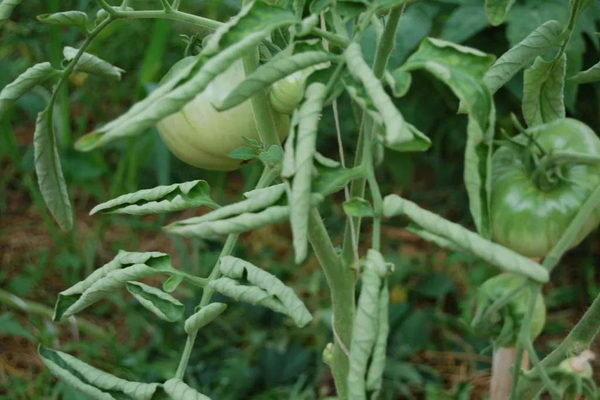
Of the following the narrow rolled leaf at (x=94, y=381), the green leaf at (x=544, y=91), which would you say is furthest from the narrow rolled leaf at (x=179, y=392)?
the green leaf at (x=544, y=91)

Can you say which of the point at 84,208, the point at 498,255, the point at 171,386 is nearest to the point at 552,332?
the point at 84,208

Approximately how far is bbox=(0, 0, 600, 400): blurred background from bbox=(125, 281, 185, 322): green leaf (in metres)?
0.63

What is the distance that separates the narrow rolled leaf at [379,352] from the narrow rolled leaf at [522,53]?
242 millimetres

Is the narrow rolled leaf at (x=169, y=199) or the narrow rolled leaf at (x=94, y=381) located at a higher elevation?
the narrow rolled leaf at (x=169, y=199)

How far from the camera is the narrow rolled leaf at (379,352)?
55 centimetres

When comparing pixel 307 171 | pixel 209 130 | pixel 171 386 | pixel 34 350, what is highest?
pixel 307 171

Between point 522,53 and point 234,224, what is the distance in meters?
0.31

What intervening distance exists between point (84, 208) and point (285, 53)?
1781mm

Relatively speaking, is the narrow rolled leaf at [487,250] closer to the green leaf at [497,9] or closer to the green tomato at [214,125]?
the green leaf at [497,9]

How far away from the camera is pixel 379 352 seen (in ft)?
1.82

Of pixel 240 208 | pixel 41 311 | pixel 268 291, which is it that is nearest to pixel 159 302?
pixel 268 291

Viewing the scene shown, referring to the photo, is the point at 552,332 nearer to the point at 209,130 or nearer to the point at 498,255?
the point at 209,130

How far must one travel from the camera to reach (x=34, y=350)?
6.13 feet

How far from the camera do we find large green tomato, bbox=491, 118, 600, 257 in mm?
673
